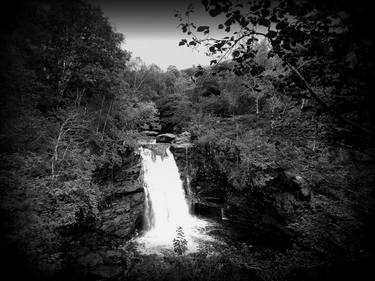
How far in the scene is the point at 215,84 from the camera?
79.9ft

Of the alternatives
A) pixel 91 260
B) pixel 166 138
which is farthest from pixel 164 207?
pixel 166 138

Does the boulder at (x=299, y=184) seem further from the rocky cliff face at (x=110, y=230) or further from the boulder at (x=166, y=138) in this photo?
the boulder at (x=166, y=138)

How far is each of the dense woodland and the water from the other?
2.10m

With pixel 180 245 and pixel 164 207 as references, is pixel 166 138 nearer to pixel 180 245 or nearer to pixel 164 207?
pixel 164 207

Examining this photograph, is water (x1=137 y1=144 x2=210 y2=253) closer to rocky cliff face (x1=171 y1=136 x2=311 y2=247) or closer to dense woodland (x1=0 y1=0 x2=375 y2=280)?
rocky cliff face (x1=171 y1=136 x2=311 y2=247)

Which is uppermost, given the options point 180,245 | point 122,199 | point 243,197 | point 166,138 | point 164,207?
point 166,138

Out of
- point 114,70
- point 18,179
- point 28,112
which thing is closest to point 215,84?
point 114,70

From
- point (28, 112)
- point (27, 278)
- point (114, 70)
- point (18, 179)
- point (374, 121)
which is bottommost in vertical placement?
point (27, 278)

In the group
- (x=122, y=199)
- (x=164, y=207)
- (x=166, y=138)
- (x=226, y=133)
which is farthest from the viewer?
(x=166, y=138)

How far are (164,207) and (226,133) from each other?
757 cm

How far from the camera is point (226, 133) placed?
16891mm

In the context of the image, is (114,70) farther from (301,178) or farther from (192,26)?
(301,178)

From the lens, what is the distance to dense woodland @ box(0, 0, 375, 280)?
84.0 inches

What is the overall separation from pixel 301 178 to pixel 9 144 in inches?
542
